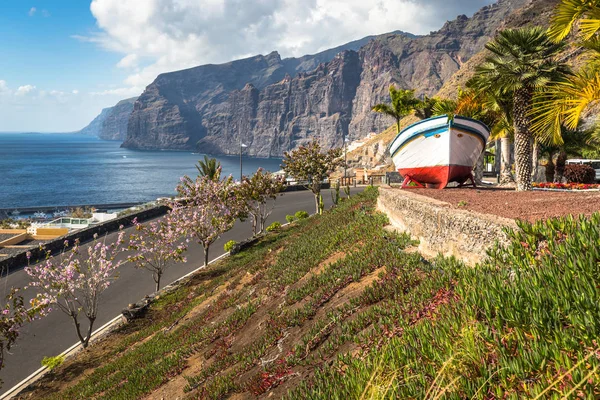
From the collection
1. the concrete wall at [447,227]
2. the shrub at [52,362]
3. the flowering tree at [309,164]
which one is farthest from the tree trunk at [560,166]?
the shrub at [52,362]

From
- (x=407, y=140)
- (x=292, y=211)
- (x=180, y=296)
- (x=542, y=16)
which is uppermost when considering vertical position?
(x=542, y=16)

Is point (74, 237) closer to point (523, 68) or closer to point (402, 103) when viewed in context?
point (402, 103)

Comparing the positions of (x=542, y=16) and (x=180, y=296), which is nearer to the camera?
(x=180, y=296)

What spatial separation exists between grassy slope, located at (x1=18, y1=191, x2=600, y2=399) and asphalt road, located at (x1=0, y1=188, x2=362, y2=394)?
2563mm

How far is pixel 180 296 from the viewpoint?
58.7 feet

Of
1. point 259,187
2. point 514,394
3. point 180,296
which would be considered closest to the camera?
point 514,394

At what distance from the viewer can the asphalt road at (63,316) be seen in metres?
14.2

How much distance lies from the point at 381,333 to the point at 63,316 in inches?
733

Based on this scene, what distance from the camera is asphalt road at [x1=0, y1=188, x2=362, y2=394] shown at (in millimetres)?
14219

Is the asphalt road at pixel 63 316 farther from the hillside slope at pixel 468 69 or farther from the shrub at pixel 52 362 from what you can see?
the hillside slope at pixel 468 69

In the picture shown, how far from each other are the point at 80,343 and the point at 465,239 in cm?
1584

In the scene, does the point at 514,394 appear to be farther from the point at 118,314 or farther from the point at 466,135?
the point at 118,314

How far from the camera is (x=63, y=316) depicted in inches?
723

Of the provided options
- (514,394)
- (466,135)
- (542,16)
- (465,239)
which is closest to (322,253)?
(465,239)
